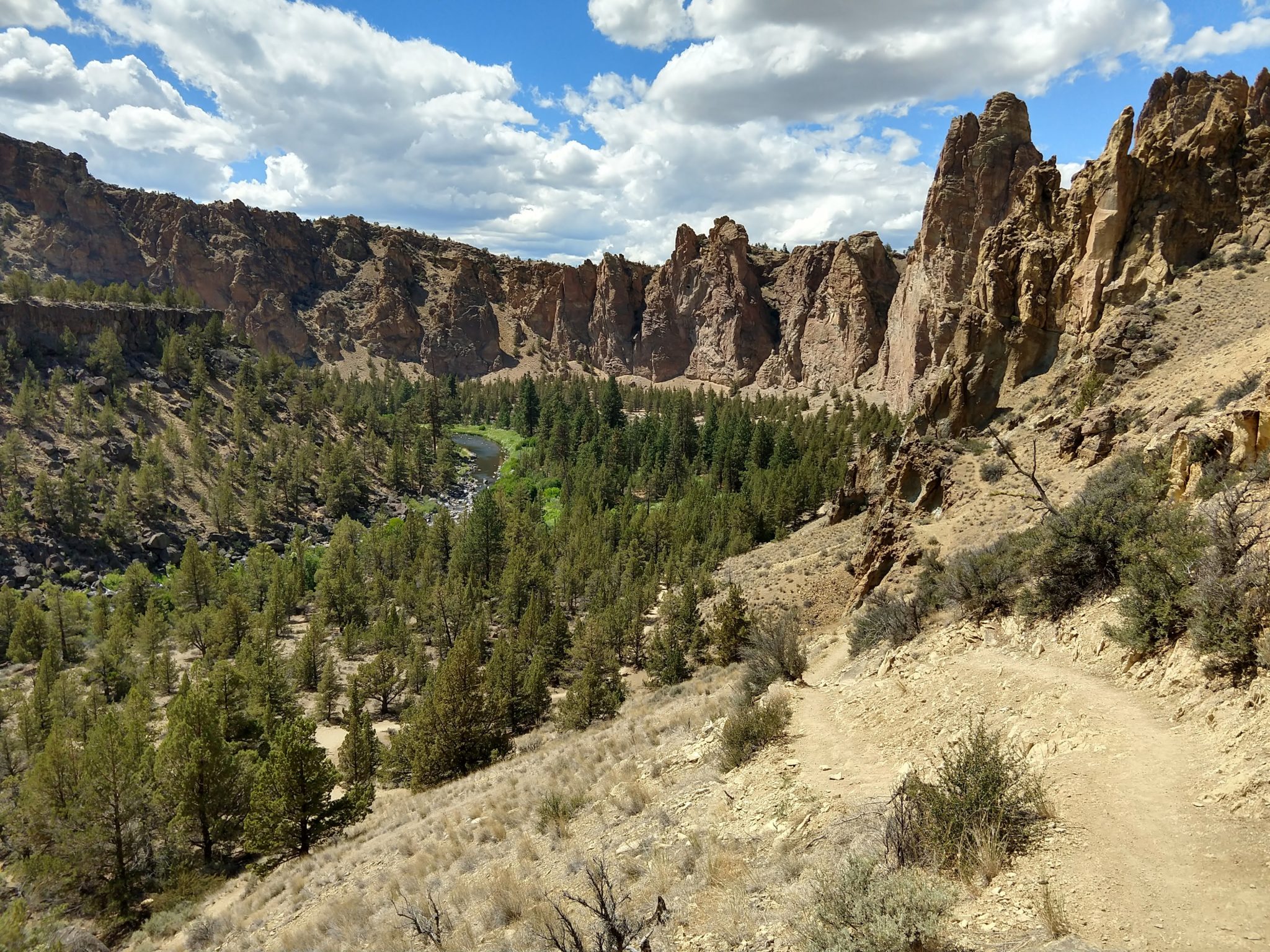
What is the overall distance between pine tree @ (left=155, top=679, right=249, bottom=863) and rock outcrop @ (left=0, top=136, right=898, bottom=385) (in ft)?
369

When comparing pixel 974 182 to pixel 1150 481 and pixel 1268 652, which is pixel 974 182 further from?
pixel 1268 652

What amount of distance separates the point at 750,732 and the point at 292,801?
1571cm

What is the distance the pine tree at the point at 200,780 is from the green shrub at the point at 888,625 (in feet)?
70.0

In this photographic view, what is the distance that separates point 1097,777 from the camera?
7320 millimetres

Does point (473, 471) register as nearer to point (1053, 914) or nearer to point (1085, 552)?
point (1085, 552)

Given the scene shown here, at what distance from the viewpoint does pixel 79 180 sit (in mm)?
→ 161875

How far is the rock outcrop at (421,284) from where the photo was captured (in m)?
140

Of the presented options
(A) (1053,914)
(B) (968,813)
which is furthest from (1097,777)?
(A) (1053,914)

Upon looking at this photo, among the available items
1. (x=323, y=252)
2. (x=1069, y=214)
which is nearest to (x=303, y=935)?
(x=1069, y=214)

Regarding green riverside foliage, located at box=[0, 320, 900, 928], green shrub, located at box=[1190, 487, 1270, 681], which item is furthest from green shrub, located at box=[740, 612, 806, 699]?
green shrub, located at box=[1190, 487, 1270, 681]

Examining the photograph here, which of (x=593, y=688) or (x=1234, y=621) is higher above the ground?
(x=1234, y=621)

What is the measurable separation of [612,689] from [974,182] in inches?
3101

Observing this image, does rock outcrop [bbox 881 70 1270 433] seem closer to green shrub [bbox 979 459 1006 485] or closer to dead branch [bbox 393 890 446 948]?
green shrub [bbox 979 459 1006 485]

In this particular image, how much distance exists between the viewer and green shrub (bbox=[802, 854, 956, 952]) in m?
5.20
